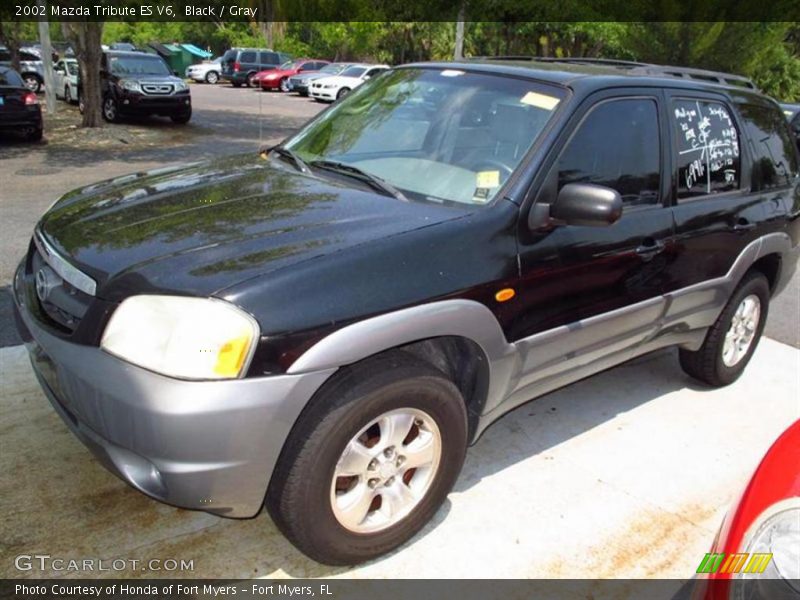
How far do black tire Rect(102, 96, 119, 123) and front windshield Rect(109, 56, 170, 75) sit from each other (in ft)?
Answer: 2.41

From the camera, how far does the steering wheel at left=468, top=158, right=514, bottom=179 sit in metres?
2.97

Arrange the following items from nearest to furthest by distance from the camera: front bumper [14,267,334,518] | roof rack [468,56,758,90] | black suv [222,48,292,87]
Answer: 1. front bumper [14,267,334,518]
2. roof rack [468,56,758,90]
3. black suv [222,48,292,87]

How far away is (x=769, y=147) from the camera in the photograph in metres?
4.35

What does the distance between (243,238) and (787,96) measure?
110ft

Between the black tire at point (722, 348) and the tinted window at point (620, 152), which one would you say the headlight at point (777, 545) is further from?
the black tire at point (722, 348)

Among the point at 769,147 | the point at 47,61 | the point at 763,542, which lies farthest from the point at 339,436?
the point at 47,61

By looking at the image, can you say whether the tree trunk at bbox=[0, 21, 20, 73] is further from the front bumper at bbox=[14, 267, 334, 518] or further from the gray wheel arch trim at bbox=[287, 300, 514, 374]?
the gray wheel arch trim at bbox=[287, 300, 514, 374]

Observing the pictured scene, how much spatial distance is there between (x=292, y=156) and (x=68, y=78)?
64.5 feet

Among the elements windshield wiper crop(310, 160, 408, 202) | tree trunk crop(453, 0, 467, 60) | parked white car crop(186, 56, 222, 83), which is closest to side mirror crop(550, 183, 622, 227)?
windshield wiper crop(310, 160, 408, 202)

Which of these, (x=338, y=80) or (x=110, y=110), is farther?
(x=338, y=80)

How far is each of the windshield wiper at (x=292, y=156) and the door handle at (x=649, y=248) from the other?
161 cm

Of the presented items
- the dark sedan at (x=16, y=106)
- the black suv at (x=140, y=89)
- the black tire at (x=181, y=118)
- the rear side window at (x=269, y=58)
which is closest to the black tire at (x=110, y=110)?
the black suv at (x=140, y=89)

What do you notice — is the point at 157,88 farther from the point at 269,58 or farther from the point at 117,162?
the point at 269,58

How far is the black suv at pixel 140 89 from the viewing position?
631 inches
